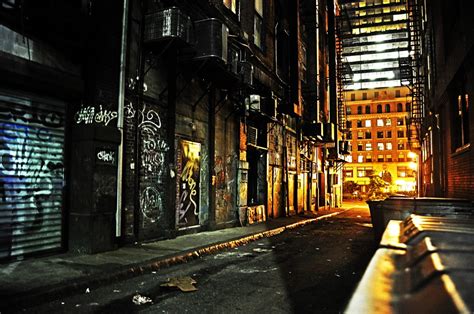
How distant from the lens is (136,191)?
9.12m

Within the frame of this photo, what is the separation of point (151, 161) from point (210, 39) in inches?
153

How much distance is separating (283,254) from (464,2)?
8377mm

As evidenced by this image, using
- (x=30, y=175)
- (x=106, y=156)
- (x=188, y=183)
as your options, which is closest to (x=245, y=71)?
(x=188, y=183)

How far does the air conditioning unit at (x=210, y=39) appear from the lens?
10281mm

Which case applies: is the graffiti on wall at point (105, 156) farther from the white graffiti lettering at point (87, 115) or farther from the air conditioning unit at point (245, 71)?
the air conditioning unit at point (245, 71)

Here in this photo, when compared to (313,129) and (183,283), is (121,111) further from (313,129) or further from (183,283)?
(313,129)

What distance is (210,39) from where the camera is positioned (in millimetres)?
10289

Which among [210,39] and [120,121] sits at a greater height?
[210,39]

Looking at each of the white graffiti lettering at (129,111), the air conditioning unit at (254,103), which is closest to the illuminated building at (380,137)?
the air conditioning unit at (254,103)

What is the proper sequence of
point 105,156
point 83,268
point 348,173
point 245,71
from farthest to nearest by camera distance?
1. point 348,173
2. point 245,71
3. point 105,156
4. point 83,268

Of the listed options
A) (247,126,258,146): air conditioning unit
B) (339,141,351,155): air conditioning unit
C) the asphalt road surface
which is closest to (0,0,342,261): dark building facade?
(247,126,258,146): air conditioning unit

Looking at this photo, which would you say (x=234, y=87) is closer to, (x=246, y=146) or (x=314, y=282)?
(x=246, y=146)

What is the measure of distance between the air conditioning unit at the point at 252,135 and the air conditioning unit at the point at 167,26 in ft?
22.9

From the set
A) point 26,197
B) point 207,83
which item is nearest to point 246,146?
point 207,83
